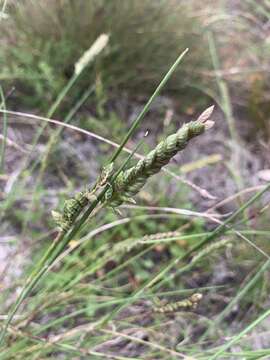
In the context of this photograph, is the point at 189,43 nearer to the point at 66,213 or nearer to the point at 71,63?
the point at 71,63

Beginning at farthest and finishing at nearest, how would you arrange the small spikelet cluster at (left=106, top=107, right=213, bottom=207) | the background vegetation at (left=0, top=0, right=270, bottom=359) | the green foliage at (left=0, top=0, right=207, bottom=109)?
the green foliage at (left=0, top=0, right=207, bottom=109) < the background vegetation at (left=0, top=0, right=270, bottom=359) < the small spikelet cluster at (left=106, top=107, right=213, bottom=207)

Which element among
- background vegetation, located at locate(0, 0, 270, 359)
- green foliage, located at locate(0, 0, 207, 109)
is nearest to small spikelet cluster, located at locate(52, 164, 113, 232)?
background vegetation, located at locate(0, 0, 270, 359)

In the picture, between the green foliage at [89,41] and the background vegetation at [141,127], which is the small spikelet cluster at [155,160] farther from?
the green foliage at [89,41]

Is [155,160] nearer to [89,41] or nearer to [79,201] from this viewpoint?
[79,201]

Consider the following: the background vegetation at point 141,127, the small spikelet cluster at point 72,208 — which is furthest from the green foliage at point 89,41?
the small spikelet cluster at point 72,208

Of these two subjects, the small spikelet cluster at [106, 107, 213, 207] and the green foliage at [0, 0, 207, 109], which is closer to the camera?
the small spikelet cluster at [106, 107, 213, 207]

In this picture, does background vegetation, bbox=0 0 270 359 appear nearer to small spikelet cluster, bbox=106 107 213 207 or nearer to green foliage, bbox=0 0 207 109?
green foliage, bbox=0 0 207 109

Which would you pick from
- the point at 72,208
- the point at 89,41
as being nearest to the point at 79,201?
the point at 72,208

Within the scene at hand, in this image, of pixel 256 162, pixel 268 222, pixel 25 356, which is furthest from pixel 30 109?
pixel 25 356
